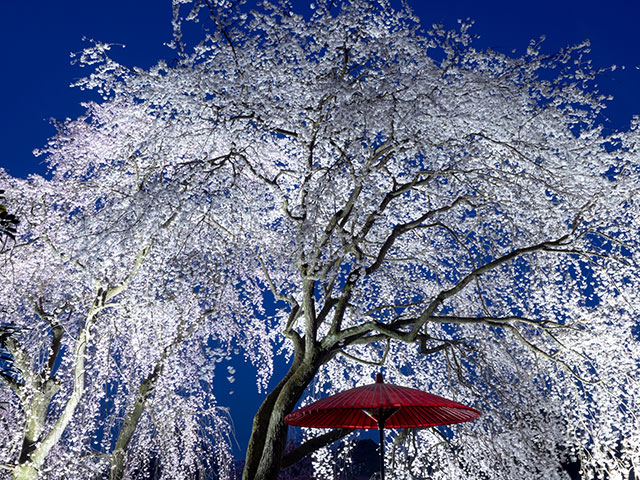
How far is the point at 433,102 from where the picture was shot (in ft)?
16.7

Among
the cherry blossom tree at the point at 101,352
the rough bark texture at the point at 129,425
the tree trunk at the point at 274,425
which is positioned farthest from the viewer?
the rough bark texture at the point at 129,425

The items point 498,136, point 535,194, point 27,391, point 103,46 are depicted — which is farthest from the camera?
point 27,391

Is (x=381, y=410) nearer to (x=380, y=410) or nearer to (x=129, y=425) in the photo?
(x=380, y=410)

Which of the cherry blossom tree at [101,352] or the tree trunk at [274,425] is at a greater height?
the cherry blossom tree at [101,352]

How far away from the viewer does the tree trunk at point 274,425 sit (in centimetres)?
512

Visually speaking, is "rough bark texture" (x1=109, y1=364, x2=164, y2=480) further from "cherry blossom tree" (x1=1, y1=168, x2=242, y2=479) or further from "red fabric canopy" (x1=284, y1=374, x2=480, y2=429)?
"red fabric canopy" (x1=284, y1=374, x2=480, y2=429)

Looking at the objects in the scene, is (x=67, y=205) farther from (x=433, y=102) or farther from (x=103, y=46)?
(x=433, y=102)

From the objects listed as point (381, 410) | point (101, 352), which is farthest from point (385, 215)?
point (101, 352)

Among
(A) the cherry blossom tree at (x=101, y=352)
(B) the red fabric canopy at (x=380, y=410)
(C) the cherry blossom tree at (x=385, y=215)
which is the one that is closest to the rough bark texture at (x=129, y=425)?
(A) the cherry blossom tree at (x=101, y=352)

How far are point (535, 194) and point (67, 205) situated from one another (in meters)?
7.14

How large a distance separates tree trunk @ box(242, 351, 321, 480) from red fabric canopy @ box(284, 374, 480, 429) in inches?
30.6

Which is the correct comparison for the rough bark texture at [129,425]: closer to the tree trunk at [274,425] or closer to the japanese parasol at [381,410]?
the tree trunk at [274,425]

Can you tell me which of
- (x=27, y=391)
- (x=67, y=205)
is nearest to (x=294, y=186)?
(x=67, y=205)

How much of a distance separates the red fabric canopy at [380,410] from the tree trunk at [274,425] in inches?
30.6
